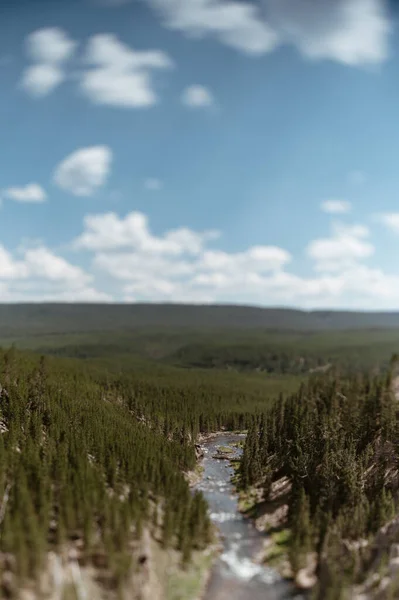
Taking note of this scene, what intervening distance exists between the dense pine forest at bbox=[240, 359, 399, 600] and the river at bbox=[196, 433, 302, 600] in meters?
5.23

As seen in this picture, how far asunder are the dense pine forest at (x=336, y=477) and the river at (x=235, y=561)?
5234 millimetres

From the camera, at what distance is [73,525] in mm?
77375

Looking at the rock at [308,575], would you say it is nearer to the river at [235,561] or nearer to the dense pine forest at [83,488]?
the river at [235,561]

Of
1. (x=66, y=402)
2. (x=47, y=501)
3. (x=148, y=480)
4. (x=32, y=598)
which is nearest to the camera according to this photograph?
(x=32, y=598)

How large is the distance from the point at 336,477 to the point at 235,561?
123 ft

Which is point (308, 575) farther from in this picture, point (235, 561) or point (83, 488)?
point (83, 488)

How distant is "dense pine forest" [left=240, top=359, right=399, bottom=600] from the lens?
7850cm

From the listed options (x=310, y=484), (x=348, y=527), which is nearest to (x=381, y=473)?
(x=310, y=484)

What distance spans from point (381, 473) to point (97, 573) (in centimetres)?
7190

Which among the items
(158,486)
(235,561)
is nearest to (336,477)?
(235,561)

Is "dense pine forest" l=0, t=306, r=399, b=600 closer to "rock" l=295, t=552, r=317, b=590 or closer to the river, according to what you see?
"rock" l=295, t=552, r=317, b=590

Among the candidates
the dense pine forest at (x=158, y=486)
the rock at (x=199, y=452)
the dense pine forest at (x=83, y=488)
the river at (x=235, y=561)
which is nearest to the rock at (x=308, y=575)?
the dense pine forest at (x=158, y=486)

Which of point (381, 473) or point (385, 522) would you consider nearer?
point (385, 522)

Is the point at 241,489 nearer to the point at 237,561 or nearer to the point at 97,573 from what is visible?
the point at 237,561
